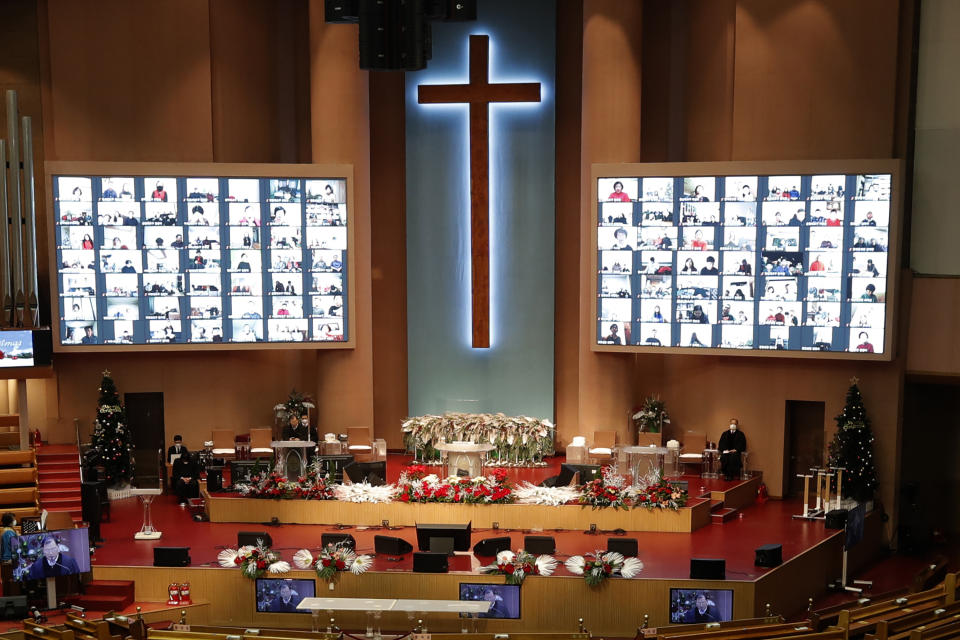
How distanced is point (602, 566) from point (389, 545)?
3164 mm

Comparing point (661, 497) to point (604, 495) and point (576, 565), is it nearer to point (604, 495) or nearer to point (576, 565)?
point (604, 495)

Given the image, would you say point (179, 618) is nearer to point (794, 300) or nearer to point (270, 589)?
point (270, 589)

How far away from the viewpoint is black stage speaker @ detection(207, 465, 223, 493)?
62.1 ft

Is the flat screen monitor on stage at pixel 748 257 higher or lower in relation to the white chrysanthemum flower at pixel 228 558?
higher

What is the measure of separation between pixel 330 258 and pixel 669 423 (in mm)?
7340

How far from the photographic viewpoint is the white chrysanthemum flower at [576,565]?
15320mm

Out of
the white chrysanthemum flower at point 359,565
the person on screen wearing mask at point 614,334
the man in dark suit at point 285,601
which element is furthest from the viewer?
the person on screen wearing mask at point 614,334

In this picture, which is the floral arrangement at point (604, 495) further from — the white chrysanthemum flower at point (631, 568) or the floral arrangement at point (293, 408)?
the floral arrangement at point (293, 408)

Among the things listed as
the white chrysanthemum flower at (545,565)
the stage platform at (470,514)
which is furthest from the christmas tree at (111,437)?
the white chrysanthemum flower at (545,565)

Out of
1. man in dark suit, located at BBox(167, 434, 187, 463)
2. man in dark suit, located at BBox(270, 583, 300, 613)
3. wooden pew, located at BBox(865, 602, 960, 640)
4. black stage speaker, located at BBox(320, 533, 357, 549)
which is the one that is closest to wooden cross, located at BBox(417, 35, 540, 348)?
man in dark suit, located at BBox(167, 434, 187, 463)

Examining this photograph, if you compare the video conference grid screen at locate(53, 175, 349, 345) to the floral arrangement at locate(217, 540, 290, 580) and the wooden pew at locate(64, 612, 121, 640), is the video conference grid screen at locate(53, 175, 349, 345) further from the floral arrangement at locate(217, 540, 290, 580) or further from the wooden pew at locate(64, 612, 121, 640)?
the wooden pew at locate(64, 612, 121, 640)

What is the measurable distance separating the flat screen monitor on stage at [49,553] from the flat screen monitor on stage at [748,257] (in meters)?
10.0

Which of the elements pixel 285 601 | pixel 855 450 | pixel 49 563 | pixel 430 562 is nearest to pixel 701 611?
pixel 430 562

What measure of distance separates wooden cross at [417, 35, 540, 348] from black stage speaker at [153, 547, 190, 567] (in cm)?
886
